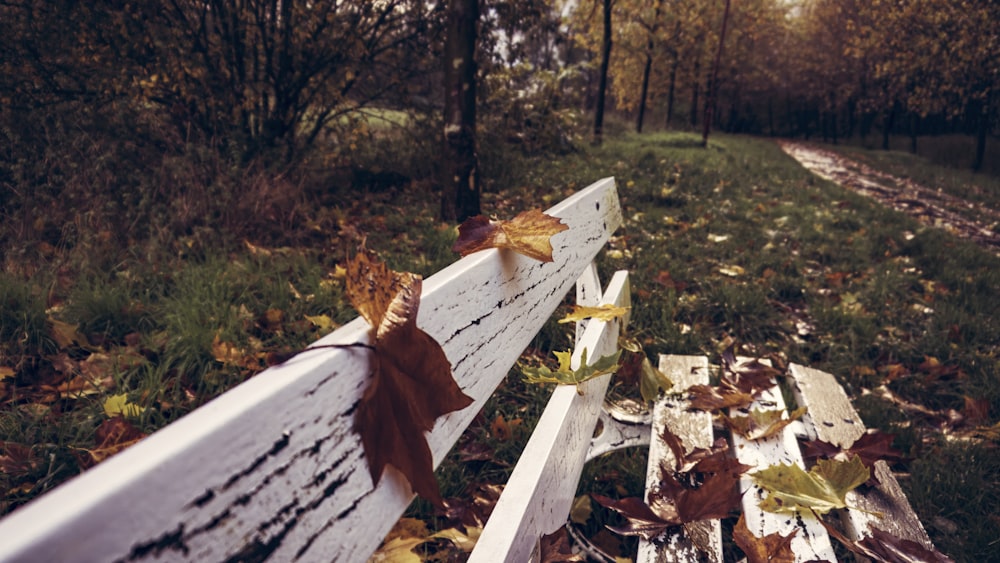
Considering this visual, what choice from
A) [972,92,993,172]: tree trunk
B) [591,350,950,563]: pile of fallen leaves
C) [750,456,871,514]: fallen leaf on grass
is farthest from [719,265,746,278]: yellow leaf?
[972,92,993,172]: tree trunk

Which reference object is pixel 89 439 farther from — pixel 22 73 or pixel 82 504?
pixel 22 73

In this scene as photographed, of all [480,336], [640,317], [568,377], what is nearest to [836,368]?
[640,317]

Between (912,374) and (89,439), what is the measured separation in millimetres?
3491

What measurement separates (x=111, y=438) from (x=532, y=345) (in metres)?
1.62

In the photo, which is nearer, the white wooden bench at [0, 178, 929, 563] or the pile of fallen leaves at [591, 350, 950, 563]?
the white wooden bench at [0, 178, 929, 563]

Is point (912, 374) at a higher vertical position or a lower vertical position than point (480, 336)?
lower

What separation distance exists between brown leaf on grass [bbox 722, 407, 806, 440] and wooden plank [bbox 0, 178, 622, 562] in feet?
3.73

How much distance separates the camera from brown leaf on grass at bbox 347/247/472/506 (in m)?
0.53

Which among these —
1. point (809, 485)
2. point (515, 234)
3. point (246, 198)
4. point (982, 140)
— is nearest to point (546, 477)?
point (515, 234)

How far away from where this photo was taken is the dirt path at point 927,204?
6242 millimetres

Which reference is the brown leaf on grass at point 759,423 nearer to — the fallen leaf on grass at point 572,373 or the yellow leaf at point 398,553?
the fallen leaf on grass at point 572,373

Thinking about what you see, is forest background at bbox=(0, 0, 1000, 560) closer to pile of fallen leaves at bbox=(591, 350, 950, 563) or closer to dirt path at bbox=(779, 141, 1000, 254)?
pile of fallen leaves at bbox=(591, 350, 950, 563)

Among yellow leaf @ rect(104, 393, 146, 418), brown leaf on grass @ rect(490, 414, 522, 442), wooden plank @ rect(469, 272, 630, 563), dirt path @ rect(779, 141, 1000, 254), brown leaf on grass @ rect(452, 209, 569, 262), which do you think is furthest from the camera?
dirt path @ rect(779, 141, 1000, 254)

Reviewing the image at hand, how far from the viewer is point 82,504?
280 millimetres
